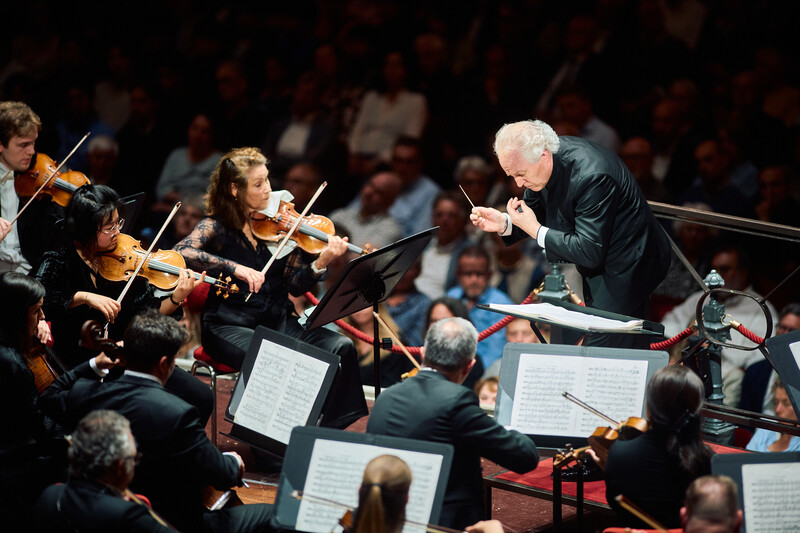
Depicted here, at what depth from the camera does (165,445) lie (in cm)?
296

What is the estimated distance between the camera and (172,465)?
3.00m

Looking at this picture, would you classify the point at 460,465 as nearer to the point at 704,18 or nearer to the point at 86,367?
the point at 86,367

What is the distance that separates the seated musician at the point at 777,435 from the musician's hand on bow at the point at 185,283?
2.62 m

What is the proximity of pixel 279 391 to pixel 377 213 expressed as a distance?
3224 millimetres

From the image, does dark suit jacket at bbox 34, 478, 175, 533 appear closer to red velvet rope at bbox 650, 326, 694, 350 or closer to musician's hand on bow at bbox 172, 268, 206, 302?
musician's hand on bow at bbox 172, 268, 206, 302

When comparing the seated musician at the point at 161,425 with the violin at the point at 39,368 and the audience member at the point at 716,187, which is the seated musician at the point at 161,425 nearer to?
the violin at the point at 39,368

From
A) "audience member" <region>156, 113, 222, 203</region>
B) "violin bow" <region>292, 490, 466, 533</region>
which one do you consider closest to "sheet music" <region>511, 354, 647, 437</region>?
"violin bow" <region>292, 490, 466, 533</region>

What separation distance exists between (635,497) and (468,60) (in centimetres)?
502

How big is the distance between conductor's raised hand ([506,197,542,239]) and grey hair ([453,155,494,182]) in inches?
99.6

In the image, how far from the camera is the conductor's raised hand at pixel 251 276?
4.20 meters

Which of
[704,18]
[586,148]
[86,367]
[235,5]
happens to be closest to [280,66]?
[235,5]

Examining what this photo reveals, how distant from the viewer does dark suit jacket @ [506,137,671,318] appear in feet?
12.8

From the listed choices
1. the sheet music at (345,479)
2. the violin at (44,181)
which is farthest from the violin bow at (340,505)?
the violin at (44,181)

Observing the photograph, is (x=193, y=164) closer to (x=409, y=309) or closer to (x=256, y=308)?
(x=409, y=309)
